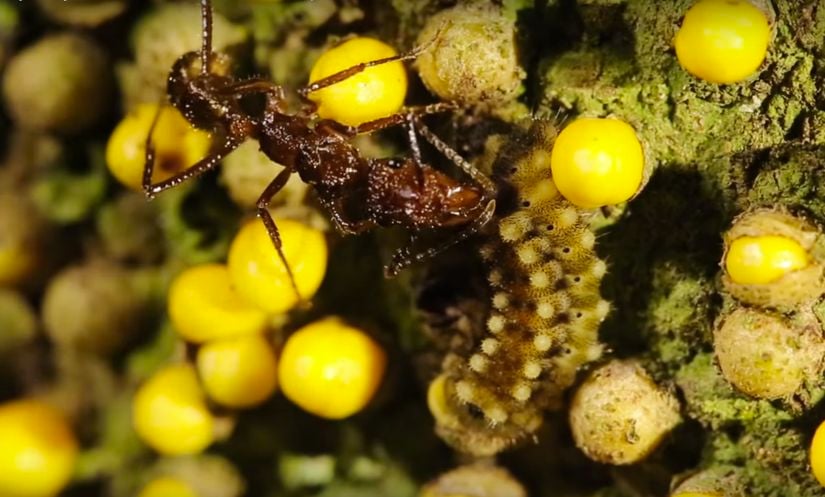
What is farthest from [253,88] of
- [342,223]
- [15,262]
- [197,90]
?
[15,262]

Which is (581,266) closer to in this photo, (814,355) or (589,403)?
(589,403)

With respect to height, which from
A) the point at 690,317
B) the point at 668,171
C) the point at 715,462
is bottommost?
the point at 715,462

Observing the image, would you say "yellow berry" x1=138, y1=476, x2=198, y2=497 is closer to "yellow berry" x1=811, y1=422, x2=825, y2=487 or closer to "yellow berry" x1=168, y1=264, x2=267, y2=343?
"yellow berry" x1=168, y1=264, x2=267, y2=343

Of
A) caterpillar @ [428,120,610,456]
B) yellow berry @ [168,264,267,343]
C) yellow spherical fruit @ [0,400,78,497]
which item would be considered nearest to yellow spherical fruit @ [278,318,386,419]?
yellow berry @ [168,264,267,343]

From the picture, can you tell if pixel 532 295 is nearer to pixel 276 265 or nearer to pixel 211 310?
pixel 276 265

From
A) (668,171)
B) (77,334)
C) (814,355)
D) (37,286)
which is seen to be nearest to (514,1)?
(668,171)
